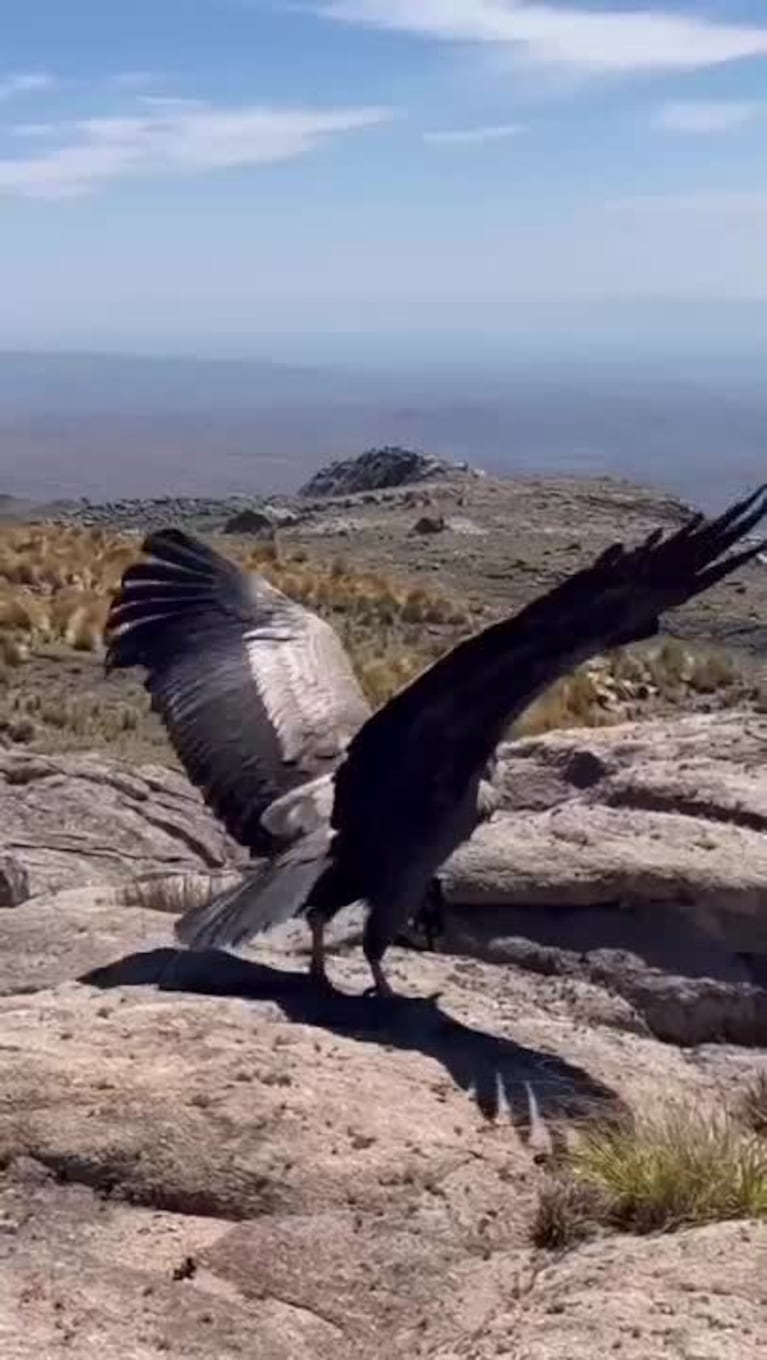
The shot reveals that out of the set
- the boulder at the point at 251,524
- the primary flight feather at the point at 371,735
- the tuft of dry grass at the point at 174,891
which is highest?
the primary flight feather at the point at 371,735

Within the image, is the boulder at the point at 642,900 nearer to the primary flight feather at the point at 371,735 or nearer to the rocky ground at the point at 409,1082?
the rocky ground at the point at 409,1082

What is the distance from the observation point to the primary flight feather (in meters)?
8.15

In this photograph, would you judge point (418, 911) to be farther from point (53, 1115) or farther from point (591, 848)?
point (53, 1115)

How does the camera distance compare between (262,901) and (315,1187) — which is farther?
(262,901)

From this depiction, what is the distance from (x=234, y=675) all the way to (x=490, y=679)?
197 cm

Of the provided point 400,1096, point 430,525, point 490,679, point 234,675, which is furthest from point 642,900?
point 430,525

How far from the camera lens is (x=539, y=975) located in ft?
32.5

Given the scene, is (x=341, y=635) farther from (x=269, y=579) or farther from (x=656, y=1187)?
(x=656, y=1187)

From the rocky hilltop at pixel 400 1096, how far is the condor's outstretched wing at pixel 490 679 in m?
0.77

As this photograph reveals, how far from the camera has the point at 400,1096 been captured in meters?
7.18

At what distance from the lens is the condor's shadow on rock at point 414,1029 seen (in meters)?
7.42

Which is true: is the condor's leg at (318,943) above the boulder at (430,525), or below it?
above

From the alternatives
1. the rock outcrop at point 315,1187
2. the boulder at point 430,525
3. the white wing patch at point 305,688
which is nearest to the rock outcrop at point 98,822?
the white wing patch at point 305,688

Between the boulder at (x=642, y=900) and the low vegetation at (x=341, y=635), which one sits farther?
the low vegetation at (x=341, y=635)
